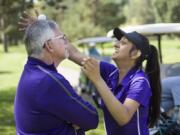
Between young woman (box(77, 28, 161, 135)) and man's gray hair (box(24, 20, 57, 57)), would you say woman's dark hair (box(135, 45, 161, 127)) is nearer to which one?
young woman (box(77, 28, 161, 135))

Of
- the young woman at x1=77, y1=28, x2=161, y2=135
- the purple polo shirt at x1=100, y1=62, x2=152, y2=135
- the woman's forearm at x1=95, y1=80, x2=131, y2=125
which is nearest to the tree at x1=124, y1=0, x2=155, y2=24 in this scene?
the young woman at x1=77, y1=28, x2=161, y2=135

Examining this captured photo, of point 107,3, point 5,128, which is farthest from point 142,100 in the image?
point 107,3

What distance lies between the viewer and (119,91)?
11.5 ft

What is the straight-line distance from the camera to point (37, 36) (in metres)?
3.11

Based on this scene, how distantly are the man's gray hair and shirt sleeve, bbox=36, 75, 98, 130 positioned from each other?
200 millimetres

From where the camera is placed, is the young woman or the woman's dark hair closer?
the young woman

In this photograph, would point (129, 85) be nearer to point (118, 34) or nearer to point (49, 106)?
point (118, 34)

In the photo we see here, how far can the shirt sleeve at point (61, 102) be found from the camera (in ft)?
9.82

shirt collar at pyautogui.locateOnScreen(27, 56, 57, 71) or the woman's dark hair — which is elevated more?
shirt collar at pyautogui.locateOnScreen(27, 56, 57, 71)

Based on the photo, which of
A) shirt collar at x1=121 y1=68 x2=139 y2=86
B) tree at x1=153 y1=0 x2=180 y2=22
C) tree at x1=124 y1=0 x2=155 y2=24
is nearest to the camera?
shirt collar at x1=121 y1=68 x2=139 y2=86

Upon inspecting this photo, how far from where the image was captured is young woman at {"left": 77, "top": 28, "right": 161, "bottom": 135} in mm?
3164

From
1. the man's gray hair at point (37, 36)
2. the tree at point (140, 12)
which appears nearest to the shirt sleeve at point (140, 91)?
the man's gray hair at point (37, 36)

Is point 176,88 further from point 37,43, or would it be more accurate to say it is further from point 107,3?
point 107,3

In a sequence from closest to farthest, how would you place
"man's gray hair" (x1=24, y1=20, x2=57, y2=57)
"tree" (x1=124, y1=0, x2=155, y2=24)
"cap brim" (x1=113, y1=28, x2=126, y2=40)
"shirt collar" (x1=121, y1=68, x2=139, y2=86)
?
"man's gray hair" (x1=24, y1=20, x2=57, y2=57) → "shirt collar" (x1=121, y1=68, x2=139, y2=86) → "cap brim" (x1=113, y1=28, x2=126, y2=40) → "tree" (x1=124, y1=0, x2=155, y2=24)
